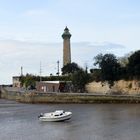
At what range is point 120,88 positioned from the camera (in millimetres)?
124188

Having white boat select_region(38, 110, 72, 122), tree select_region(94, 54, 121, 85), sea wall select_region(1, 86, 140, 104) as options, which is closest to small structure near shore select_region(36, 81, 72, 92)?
sea wall select_region(1, 86, 140, 104)

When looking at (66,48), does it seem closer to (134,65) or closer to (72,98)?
(134,65)

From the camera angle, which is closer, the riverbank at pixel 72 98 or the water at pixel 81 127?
the water at pixel 81 127

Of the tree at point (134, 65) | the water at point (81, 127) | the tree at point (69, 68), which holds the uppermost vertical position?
the tree at point (69, 68)

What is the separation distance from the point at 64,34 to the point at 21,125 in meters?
119

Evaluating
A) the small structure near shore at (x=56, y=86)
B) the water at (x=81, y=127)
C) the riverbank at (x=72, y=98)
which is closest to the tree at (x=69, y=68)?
the small structure near shore at (x=56, y=86)

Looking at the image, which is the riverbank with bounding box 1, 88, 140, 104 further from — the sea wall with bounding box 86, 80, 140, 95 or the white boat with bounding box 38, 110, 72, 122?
the white boat with bounding box 38, 110, 72, 122

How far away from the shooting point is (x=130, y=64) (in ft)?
399

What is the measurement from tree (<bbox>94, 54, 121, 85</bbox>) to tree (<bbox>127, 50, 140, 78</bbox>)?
3.41 m

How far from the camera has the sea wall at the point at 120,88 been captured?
12067 centimetres

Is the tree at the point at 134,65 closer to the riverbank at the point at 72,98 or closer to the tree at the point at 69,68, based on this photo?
the riverbank at the point at 72,98

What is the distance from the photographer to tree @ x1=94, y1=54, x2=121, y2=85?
4870 inches

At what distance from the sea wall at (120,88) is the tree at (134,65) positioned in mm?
1727

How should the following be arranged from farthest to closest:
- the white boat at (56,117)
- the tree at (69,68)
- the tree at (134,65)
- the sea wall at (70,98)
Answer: the tree at (69,68) → the tree at (134,65) → the sea wall at (70,98) → the white boat at (56,117)
